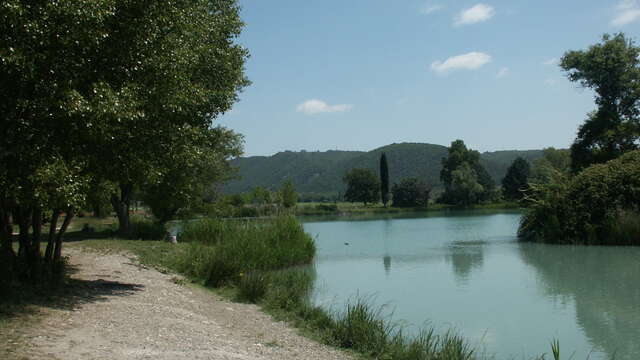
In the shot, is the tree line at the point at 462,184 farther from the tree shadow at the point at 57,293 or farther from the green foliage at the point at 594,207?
the tree shadow at the point at 57,293

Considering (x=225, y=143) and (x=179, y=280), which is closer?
(x=179, y=280)

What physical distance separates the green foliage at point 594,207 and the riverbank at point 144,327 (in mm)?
21798

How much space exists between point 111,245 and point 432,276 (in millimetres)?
11491

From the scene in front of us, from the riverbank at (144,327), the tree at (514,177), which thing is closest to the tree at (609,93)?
the riverbank at (144,327)

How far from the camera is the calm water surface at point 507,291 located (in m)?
11.2

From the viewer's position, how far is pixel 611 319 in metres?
12.8

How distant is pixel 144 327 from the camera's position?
8812 millimetres

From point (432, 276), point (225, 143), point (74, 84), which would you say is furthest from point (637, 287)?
point (225, 143)

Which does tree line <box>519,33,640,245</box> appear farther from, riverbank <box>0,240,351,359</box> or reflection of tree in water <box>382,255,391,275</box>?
riverbank <box>0,240,351,359</box>

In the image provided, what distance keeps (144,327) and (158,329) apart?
21 cm

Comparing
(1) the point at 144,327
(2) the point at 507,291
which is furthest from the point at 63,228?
(2) the point at 507,291

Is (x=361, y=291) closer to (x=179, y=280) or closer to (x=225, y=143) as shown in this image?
(x=179, y=280)

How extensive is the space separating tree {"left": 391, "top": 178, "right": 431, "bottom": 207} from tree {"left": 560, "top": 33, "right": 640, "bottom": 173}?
5781 centimetres

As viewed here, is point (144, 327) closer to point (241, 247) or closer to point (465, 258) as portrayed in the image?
point (241, 247)
